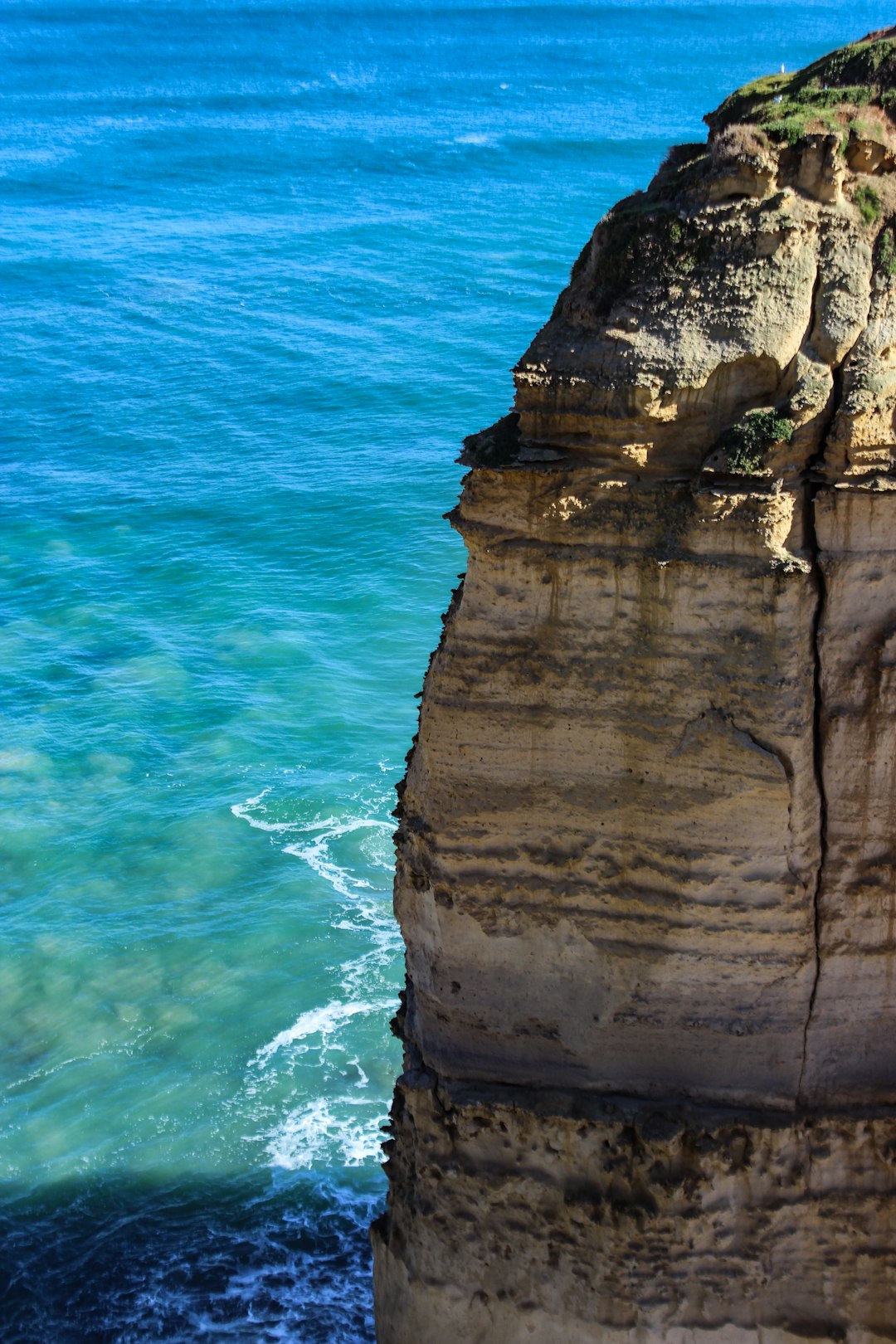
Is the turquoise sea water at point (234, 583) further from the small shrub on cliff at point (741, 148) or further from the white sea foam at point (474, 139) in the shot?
the small shrub on cliff at point (741, 148)

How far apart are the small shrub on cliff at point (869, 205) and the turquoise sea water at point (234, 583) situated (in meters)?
11.1

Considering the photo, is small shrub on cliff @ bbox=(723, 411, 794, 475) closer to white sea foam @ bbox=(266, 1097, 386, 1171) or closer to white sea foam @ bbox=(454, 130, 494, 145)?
white sea foam @ bbox=(266, 1097, 386, 1171)

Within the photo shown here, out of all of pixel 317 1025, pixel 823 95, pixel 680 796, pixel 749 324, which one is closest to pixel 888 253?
pixel 749 324

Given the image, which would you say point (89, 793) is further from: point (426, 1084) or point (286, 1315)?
point (426, 1084)

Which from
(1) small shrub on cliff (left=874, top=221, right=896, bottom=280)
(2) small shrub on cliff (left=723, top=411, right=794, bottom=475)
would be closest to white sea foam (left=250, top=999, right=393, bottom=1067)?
(2) small shrub on cliff (left=723, top=411, right=794, bottom=475)

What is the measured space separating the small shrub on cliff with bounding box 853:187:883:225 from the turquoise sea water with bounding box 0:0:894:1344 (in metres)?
11.1

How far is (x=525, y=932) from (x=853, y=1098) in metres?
2.39

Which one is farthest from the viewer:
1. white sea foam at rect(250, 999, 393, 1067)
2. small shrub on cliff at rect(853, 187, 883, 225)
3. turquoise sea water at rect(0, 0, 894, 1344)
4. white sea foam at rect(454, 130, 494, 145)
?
white sea foam at rect(454, 130, 494, 145)

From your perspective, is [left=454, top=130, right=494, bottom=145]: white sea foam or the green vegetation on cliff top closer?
the green vegetation on cliff top

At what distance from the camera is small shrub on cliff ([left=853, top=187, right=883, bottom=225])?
883cm

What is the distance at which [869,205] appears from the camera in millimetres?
8836

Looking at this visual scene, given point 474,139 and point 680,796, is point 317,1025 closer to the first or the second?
point 680,796

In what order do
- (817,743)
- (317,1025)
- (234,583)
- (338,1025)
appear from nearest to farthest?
1. (817,743)
2. (338,1025)
3. (317,1025)
4. (234,583)

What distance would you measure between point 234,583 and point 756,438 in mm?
27701
